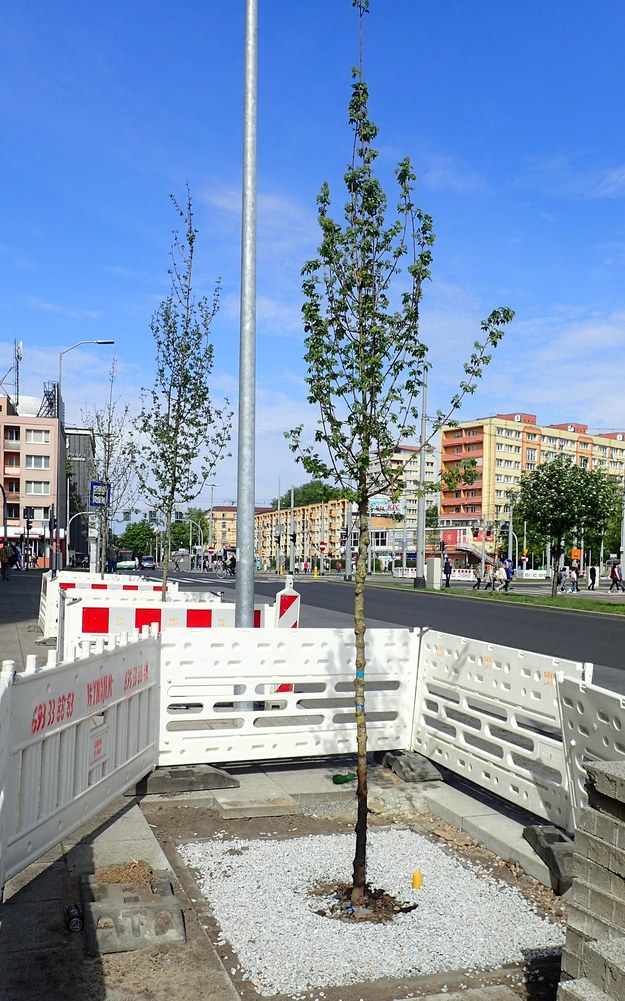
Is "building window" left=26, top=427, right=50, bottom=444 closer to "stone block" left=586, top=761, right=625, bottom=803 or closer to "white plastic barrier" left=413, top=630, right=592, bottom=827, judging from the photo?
"white plastic barrier" left=413, top=630, right=592, bottom=827

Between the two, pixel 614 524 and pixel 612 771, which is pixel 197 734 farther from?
pixel 614 524

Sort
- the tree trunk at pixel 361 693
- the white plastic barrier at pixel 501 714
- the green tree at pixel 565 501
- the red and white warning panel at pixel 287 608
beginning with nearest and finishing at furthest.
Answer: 1. the tree trunk at pixel 361 693
2. the white plastic barrier at pixel 501 714
3. the red and white warning panel at pixel 287 608
4. the green tree at pixel 565 501

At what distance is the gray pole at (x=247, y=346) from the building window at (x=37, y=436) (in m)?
87.4

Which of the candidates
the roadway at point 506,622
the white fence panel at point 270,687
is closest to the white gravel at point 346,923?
the white fence panel at point 270,687

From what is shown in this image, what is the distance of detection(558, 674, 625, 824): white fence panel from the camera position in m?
4.33

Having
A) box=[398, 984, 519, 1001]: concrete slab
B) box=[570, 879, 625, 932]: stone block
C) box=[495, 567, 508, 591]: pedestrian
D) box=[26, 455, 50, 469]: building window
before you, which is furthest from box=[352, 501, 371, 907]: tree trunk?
box=[26, 455, 50, 469]: building window

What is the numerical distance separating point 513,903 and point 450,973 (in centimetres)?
86

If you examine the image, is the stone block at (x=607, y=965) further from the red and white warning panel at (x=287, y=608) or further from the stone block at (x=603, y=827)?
the red and white warning panel at (x=287, y=608)

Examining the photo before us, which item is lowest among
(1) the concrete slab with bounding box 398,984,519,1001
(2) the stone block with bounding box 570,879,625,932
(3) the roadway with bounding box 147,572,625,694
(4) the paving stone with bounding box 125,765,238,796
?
(3) the roadway with bounding box 147,572,625,694

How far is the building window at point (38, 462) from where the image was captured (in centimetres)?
9100

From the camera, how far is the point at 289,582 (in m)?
10.1

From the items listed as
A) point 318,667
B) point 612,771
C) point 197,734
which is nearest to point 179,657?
point 197,734

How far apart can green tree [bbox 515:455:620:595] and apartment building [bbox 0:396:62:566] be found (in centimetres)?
6524

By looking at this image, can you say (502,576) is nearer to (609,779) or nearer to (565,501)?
(565,501)
